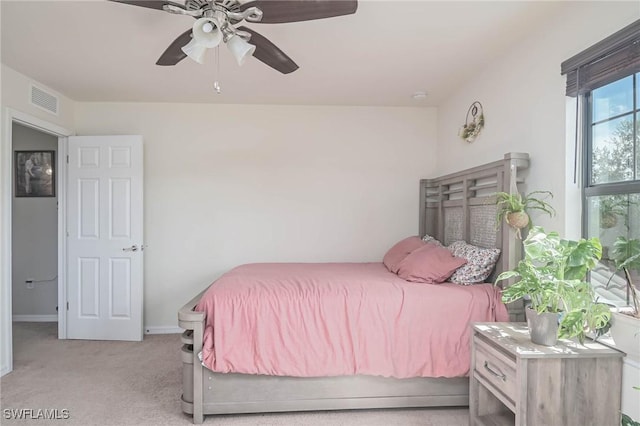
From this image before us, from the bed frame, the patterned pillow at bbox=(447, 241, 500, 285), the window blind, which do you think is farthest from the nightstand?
the window blind

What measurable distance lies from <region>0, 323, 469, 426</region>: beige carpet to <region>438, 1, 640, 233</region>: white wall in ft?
5.32

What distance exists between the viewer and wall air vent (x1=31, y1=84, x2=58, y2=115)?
3.14m

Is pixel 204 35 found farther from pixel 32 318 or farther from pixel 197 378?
pixel 32 318

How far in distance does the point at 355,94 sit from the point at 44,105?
2.91m

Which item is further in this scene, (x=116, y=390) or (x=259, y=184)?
(x=259, y=184)

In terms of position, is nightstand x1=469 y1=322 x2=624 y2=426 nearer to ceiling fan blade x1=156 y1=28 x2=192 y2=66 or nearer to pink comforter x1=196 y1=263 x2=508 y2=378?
pink comforter x1=196 y1=263 x2=508 y2=378

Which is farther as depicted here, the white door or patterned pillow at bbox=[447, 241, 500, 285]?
the white door

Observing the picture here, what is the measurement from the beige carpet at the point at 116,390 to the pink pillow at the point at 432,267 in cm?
85

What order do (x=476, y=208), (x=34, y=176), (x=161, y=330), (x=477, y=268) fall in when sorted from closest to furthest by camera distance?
1. (x=477, y=268)
2. (x=476, y=208)
3. (x=161, y=330)
4. (x=34, y=176)

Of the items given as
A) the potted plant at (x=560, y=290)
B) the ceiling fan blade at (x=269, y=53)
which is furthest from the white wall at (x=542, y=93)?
the ceiling fan blade at (x=269, y=53)

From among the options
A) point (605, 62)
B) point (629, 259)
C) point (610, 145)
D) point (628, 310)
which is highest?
point (605, 62)

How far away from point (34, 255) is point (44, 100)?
206 cm

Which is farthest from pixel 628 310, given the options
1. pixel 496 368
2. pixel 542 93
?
pixel 542 93

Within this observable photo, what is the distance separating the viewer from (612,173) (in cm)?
176
